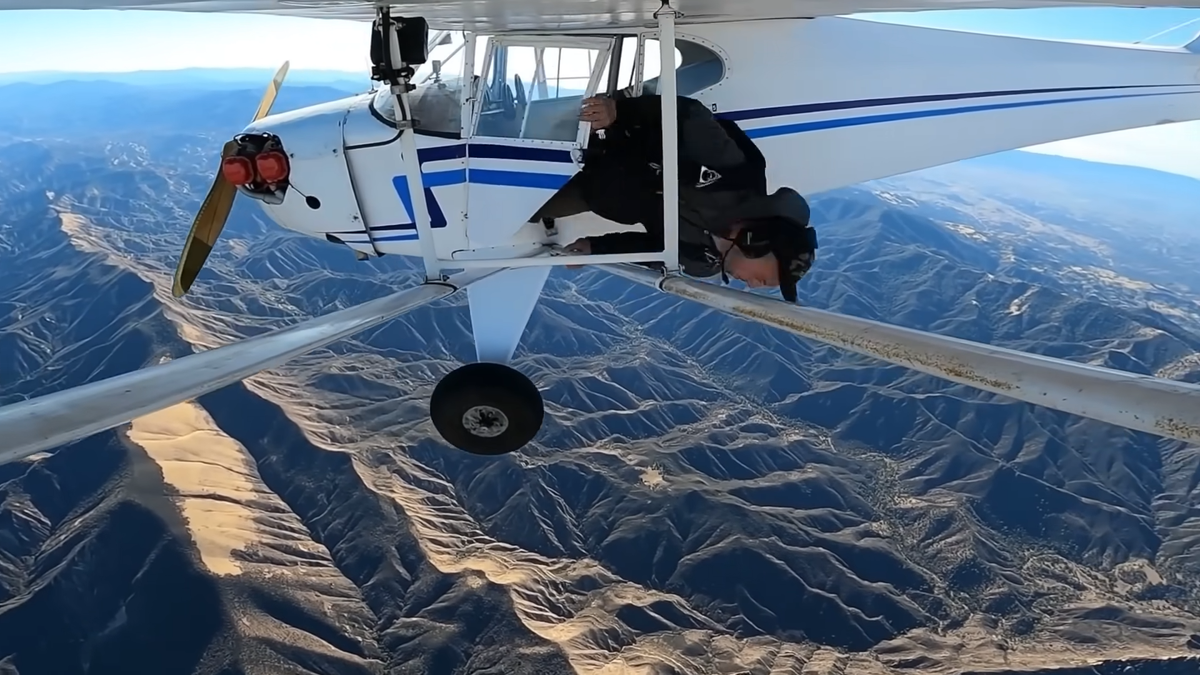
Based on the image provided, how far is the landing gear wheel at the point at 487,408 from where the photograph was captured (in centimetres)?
480

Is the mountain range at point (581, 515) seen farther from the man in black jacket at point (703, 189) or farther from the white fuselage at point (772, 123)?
the man in black jacket at point (703, 189)

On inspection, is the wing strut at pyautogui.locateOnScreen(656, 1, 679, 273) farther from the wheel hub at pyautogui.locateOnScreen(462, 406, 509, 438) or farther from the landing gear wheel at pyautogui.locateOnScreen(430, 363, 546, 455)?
the wheel hub at pyautogui.locateOnScreen(462, 406, 509, 438)

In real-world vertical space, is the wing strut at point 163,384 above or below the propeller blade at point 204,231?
below

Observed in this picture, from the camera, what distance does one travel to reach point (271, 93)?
676cm

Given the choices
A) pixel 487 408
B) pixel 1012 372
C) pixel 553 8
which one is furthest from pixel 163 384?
pixel 1012 372

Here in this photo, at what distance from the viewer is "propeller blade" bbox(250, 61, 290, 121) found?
21.1 ft

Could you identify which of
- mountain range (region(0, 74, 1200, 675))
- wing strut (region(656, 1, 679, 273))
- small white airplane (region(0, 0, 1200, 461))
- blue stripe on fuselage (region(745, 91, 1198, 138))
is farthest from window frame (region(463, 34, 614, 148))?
mountain range (region(0, 74, 1200, 675))

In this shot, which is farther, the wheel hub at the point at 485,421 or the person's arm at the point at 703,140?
the wheel hub at the point at 485,421

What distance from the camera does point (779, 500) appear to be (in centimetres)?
8831

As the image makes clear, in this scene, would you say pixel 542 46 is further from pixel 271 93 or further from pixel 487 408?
pixel 271 93

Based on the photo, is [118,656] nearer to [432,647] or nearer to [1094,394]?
[432,647]

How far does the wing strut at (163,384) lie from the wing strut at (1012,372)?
2.09 m

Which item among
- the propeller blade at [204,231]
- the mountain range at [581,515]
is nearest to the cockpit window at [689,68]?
the propeller blade at [204,231]

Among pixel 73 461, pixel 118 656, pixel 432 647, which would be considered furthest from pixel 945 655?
pixel 73 461
